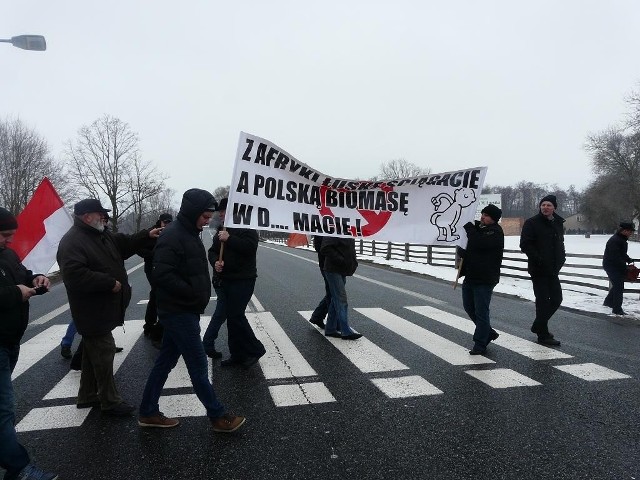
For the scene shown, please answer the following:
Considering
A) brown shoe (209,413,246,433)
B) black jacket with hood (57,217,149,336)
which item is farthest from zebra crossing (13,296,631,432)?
black jacket with hood (57,217,149,336)

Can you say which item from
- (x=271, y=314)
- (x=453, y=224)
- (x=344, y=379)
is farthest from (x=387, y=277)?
(x=344, y=379)

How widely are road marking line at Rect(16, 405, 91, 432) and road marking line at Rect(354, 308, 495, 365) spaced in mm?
3838

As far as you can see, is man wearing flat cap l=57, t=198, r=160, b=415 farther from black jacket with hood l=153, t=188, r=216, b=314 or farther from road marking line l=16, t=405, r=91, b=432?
black jacket with hood l=153, t=188, r=216, b=314

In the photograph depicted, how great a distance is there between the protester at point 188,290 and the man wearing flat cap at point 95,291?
1.93 ft

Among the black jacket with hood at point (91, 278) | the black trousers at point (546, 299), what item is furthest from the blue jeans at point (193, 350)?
the black trousers at point (546, 299)

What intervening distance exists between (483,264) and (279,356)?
2743 mm

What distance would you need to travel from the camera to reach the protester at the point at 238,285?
206 inches

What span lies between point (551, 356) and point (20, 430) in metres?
5.50

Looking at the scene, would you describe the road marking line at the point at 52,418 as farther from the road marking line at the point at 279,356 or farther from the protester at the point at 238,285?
the road marking line at the point at 279,356

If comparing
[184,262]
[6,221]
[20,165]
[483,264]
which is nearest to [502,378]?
[483,264]

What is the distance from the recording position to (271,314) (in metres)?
8.79

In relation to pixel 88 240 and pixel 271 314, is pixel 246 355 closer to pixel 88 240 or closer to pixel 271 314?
pixel 88 240

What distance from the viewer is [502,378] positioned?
16.1 ft

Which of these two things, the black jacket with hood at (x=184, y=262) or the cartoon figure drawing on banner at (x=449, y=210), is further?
the cartoon figure drawing on banner at (x=449, y=210)
